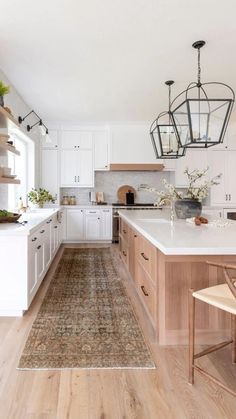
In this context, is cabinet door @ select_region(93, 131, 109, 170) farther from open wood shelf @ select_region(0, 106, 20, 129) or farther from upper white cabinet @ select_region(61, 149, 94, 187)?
open wood shelf @ select_region(0, 106, 20, 129)

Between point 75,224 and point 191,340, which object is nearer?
point 191,340

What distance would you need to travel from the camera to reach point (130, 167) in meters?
6.61

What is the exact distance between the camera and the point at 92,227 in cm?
654

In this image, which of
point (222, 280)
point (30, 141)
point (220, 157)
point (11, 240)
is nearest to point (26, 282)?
point (11, 240)

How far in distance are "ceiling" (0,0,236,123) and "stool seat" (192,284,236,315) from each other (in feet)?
7.29

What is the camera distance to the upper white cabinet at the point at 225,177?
6637mm

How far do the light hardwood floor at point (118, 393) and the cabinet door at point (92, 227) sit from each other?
4440 millimetres

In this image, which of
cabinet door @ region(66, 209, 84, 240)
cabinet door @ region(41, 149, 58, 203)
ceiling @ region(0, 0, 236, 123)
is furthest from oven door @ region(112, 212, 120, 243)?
ceiling @ region(0, 0, 236, 123)

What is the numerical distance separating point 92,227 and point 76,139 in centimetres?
195

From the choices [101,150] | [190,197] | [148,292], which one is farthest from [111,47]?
[101,150]

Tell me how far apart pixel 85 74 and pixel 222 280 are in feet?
10.0

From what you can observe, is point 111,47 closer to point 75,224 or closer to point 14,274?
point 14,274

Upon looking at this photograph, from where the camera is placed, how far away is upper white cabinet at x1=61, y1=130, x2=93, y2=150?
21.7 feet

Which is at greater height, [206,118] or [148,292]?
[206,118]
